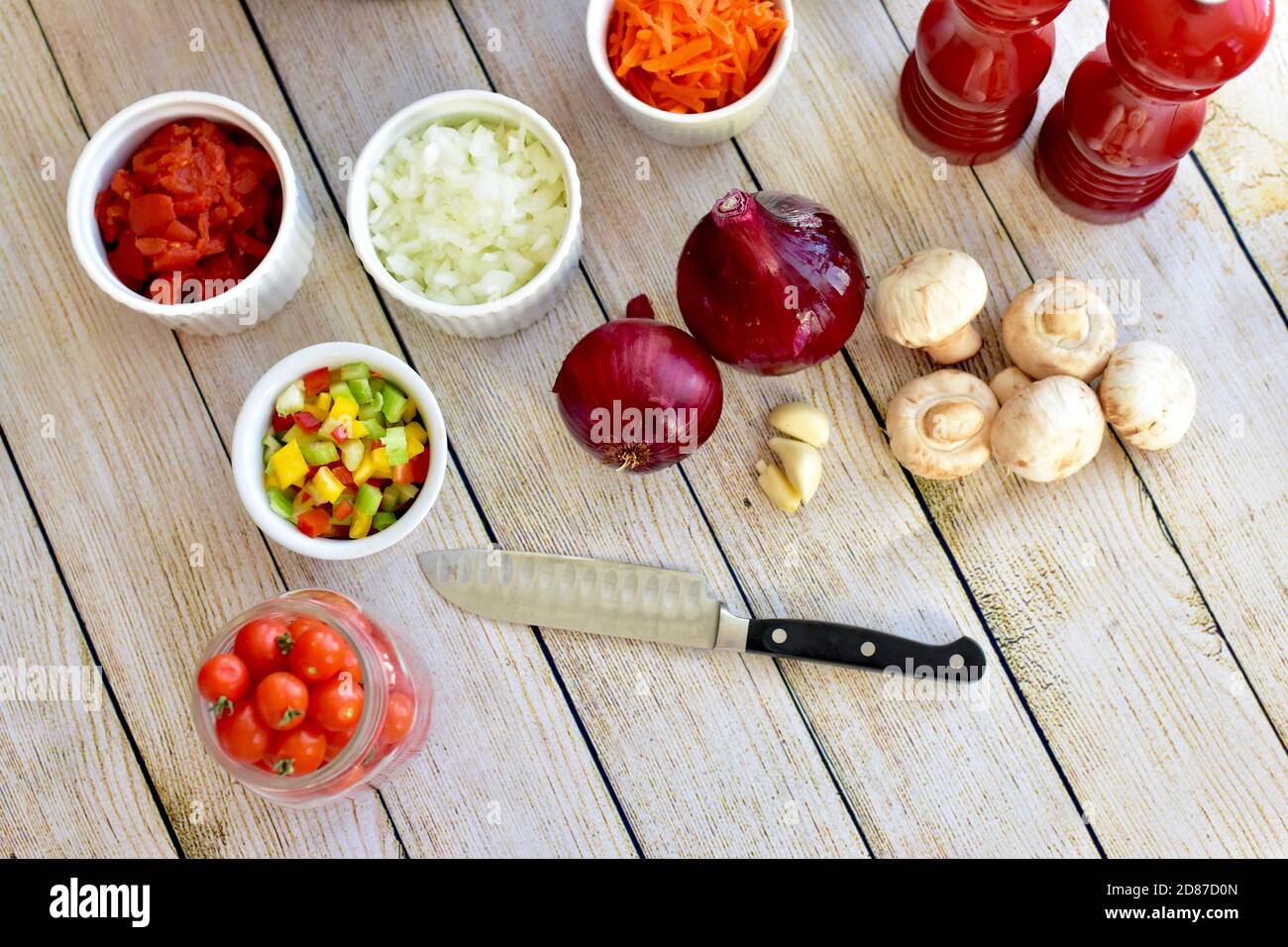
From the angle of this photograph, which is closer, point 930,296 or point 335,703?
point 335,703

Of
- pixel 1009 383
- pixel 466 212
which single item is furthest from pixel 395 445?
pixel 1009 383

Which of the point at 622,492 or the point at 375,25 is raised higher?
the point at 375,25

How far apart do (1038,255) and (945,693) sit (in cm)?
52

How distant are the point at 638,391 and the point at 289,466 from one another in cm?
38

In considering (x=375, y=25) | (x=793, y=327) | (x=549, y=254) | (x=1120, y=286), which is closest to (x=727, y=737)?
(x=793, y=327)

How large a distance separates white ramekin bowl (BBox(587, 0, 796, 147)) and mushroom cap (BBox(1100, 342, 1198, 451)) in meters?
0.48

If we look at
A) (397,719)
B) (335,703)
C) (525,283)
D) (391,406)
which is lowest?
(397,719)

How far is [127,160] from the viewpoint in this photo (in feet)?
3.88

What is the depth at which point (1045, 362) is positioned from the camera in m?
1.17

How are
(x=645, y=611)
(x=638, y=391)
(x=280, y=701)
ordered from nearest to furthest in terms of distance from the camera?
1. (x=280, y=701)
2. (x=638, y=391)
3. (x=645, y=611)

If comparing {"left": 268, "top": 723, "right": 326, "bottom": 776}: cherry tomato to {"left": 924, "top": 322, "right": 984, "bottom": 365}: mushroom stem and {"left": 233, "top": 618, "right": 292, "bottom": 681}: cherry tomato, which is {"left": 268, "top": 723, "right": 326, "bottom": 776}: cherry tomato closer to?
{"left": 233, "top": 618, "right": 292, "bottom": 681}: cherry tomato

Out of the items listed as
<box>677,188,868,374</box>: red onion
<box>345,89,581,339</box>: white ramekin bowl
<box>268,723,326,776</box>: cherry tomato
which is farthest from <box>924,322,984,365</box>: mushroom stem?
<box>268,723,326,776</box>: cherry tomato

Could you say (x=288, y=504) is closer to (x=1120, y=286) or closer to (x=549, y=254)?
(x=549, y=254)

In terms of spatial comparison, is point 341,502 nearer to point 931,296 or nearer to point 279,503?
point 279,503
